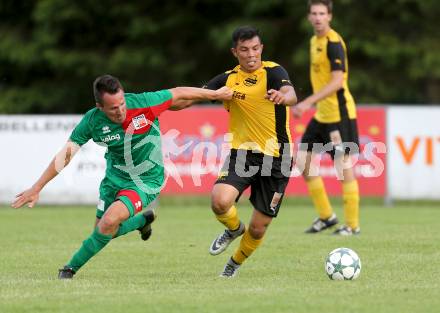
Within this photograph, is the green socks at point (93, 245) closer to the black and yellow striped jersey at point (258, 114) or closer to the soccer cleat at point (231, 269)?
the soccer cleat at point (231, 269)

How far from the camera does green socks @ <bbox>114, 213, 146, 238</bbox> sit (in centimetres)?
927

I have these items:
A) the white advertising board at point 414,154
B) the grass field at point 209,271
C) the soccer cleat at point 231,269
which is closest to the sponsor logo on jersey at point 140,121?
the grass field at point 209,271

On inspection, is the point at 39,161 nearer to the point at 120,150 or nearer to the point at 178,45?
the point at 120,150

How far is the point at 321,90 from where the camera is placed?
11914 mm

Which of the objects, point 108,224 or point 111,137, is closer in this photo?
point 108,224

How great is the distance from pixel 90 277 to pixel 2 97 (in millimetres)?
18356

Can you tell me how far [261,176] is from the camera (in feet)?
29.8

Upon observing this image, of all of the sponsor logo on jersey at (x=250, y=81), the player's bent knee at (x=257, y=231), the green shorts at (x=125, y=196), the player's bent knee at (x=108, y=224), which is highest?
the sponsor logo on jersey at (x=250, y=81)

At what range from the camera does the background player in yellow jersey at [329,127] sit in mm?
12445

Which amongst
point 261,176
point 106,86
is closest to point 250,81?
point 261,176

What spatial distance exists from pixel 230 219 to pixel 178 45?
18.7m

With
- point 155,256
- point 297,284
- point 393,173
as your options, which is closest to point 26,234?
point 155,256

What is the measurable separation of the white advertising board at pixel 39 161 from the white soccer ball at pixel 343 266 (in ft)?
31.3

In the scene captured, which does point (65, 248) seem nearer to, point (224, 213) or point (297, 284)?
point (224, 213)
